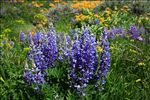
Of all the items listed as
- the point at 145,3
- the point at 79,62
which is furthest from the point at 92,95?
the point at 145,3

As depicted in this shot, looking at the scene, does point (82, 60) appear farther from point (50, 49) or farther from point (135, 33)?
point (135, 33)

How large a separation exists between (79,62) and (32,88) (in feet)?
2.10

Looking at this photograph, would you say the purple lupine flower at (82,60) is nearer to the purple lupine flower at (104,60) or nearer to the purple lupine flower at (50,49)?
the purple lupine flower at (104,60)

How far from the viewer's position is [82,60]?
171 inches

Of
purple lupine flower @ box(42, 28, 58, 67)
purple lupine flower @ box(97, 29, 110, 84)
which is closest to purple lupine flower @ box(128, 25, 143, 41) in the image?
purple lupine flower @ box(97, 29, 110, 84)

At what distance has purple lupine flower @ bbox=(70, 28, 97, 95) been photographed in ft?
14.3

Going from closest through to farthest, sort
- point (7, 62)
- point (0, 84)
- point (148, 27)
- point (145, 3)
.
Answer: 1. point (0, 84)
2. point (7, 62)
3. point (148, 27)
4. point (145, 3)

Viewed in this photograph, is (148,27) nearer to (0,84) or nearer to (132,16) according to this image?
(132,16)

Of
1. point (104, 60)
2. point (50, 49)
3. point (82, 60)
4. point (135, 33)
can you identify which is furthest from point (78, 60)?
point (135, 33)

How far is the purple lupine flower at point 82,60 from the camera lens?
436cm

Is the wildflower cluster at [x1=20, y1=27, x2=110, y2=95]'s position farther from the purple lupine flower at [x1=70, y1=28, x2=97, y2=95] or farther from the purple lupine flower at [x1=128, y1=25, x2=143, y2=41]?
the purple lupine flower at [x1=128, y1=25, x2=143, y2=41]

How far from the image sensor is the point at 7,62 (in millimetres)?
5105

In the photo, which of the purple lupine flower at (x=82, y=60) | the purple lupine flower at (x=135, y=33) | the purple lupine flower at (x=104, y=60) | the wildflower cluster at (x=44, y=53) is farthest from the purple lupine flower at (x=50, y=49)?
the purple lupine flower at (x=135, y=33)

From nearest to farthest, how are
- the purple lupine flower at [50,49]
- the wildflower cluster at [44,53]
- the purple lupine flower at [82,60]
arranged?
1. the purple lupine flower at [82,60]
2. the wildflower cluster at [44,53]
3. the purple lupine flower at [50,49]
